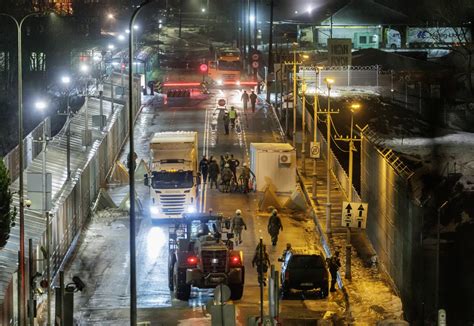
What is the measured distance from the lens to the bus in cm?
9025

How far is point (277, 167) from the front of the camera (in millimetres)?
47969

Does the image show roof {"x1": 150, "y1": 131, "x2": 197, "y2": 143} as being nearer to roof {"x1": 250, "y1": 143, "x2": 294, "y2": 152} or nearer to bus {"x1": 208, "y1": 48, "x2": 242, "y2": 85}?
roof {"x1": 250, "y1": 143, "x2": 294, "y2": 152}

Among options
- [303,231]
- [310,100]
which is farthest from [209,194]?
[310,100]

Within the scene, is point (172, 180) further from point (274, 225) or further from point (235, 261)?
point (235, 261)

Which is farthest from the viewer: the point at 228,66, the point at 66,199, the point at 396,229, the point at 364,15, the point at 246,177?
the point at 364,15

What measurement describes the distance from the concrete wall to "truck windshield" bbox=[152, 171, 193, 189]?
7381 millimetres

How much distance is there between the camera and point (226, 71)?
301ft

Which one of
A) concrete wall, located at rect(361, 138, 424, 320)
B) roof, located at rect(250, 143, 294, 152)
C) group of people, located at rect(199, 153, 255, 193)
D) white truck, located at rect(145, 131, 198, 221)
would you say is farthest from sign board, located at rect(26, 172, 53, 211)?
group of people, located at rect(199, 153, 255, 193)

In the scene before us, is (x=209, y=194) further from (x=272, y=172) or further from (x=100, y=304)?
(x=100, y=304)

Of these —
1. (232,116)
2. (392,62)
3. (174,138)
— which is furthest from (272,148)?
(392,62)

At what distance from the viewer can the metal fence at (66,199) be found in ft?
98.1

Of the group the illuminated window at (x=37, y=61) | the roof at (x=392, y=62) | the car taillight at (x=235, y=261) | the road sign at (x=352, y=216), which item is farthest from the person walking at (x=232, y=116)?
the roof at (x=392, y=62)

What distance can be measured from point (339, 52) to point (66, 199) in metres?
45.7

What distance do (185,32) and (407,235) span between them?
124m
